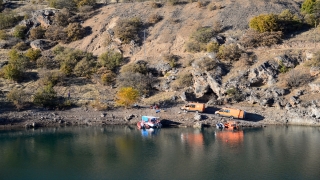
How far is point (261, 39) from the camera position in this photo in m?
74.2

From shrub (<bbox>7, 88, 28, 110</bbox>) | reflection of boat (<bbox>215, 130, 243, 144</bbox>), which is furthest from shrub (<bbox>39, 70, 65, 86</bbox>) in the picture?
reflection of boat (<bbox>215, 130, 243, 144</bbox>)

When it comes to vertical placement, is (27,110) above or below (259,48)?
below

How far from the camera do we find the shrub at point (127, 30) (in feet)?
278

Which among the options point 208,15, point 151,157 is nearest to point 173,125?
point 151,157

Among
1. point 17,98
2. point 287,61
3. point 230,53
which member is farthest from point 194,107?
point 17,98

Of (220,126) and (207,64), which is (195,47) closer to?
(207,64)

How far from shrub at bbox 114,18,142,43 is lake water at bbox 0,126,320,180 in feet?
103

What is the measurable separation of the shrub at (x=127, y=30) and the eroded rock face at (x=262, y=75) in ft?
99.9

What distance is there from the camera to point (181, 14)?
90.8 m

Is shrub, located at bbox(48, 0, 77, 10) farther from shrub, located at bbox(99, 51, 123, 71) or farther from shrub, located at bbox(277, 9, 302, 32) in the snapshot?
shrub, located at bbox(277, 9, 302, 32)

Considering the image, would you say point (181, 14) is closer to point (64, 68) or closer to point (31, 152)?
point (64, 68)

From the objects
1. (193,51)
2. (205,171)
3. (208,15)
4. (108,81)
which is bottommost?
(205,171)

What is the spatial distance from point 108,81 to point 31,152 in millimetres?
28570

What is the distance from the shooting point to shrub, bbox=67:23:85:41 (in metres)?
88.5
